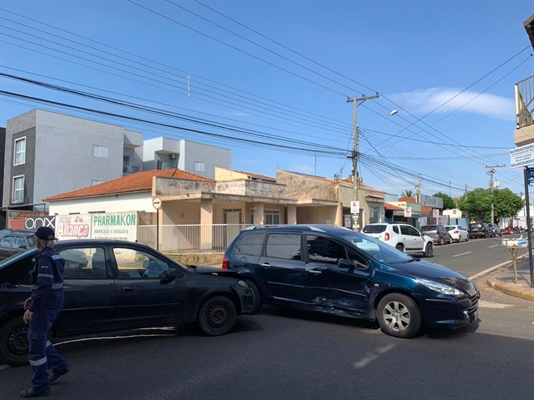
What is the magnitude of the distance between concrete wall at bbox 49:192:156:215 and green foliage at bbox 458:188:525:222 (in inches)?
1987

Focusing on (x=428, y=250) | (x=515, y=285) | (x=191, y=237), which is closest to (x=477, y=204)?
(x=428, y=250)

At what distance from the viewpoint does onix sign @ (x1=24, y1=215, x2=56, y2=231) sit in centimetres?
2566

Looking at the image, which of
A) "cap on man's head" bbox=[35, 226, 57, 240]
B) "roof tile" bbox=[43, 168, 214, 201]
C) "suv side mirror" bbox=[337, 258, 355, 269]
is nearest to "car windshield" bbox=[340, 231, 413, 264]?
"suv side mirror" bbox=[337, 258, 355, 269]

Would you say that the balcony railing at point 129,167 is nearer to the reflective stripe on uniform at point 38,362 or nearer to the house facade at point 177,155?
the house facade at point 177,155

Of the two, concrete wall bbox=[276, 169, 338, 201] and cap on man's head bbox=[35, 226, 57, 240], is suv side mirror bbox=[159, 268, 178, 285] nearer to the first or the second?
cap on man's head bbox=[35, 226, 57, 240]

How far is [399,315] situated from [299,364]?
197 cm

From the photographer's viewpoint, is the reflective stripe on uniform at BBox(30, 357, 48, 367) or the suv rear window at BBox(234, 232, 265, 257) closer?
the reflective stripe on uniform at BBox(30, 357, 48, 367)

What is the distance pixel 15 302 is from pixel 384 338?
16.3 ft

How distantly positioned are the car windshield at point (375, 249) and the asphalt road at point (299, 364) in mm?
1149

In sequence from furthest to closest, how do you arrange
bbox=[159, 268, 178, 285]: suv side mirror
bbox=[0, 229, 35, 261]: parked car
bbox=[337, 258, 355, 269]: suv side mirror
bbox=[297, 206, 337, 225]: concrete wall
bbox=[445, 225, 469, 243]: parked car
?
bbox=[445, 225, 469, 243]: parked car
bbox=[297, 206, 337, 225]: concrete wall
bbox=[0, 229, 35, 261]: parked car
bbox=[337, 258, 355, 269]: suv side mirror
bbox=[159, 268, 178, 285]: suv side mirror

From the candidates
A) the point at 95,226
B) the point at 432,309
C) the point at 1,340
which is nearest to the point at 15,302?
the point at 1,340

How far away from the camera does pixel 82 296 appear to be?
5418 mm

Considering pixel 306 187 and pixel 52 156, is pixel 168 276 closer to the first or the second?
pixel 306 187

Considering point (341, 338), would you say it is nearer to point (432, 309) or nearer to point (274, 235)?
point (432, 309)
